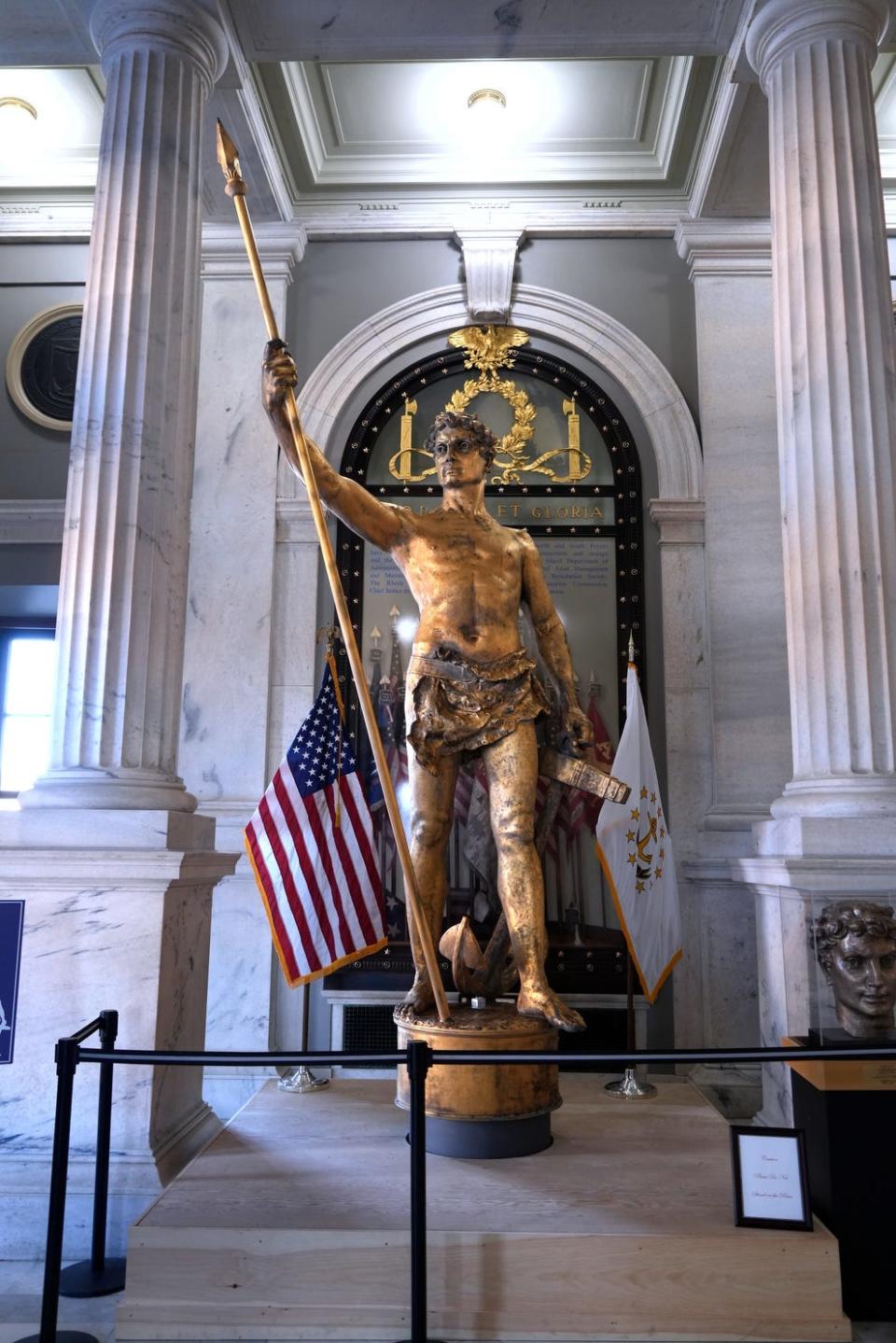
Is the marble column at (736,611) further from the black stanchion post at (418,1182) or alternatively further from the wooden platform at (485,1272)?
the black stanchion post at (418,1182)

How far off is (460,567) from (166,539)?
147 centimetres

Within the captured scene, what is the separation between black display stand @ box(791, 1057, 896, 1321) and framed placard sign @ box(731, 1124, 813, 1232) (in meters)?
0.17

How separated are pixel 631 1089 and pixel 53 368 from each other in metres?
6.62

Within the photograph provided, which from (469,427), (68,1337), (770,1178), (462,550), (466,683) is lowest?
(68,1337)

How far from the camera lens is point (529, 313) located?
25.8 ft

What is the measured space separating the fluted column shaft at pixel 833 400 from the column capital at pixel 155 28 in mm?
2968

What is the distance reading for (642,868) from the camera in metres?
5.84

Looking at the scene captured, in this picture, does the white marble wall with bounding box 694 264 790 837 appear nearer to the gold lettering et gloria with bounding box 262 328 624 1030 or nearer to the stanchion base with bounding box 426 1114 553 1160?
the gold lettering et gloria with bounding box 262 328 624 1030

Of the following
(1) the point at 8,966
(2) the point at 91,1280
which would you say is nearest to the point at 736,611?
(1) the point at 8,966

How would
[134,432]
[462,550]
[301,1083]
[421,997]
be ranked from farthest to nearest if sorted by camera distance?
[301,1083] → [134,432] → [462,550] → [421,997]

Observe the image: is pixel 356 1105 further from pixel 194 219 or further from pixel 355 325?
pixel 355 325

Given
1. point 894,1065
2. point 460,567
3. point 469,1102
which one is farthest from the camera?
point 460,567

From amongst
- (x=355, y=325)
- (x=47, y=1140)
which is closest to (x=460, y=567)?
(x=47, y=1140)

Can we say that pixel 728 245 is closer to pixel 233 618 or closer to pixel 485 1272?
pixel 233 618
